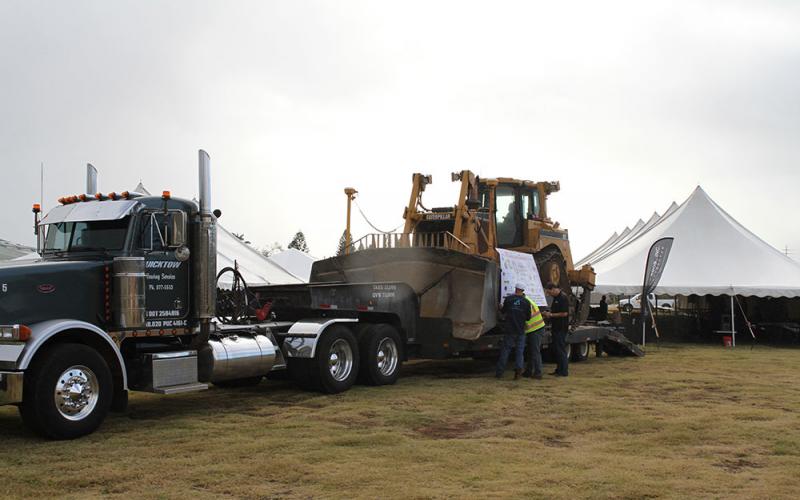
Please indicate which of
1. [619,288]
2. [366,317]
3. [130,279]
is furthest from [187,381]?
[619,288]

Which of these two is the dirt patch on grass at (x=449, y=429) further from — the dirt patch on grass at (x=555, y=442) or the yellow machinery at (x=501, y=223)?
the yellow machinery at (x=501, y=223)

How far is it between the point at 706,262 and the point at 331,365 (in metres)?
15.5

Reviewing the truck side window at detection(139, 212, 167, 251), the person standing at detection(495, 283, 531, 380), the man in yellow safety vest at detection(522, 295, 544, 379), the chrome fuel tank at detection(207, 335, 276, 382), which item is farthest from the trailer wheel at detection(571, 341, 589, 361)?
the truck side window at detection(139, 212, 167, 251)

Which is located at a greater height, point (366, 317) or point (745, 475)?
point (366, 317)

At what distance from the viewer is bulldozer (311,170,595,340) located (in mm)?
12672

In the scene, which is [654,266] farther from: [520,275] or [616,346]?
[520,275]

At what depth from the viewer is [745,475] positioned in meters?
6.37

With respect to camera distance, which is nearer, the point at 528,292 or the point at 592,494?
the point at 592,494

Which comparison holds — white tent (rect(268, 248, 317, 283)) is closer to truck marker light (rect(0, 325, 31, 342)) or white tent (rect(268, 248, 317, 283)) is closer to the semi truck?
the semi truck

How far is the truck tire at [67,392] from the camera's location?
737 cm

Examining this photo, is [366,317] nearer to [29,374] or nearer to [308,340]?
[308,340]

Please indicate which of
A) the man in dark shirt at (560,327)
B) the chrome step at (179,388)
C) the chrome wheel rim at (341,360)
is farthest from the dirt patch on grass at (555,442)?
the man in dark shirt at (560,327)

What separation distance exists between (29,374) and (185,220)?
239 centimetres

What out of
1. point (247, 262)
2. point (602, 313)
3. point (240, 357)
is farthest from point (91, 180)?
point (602, 313)
